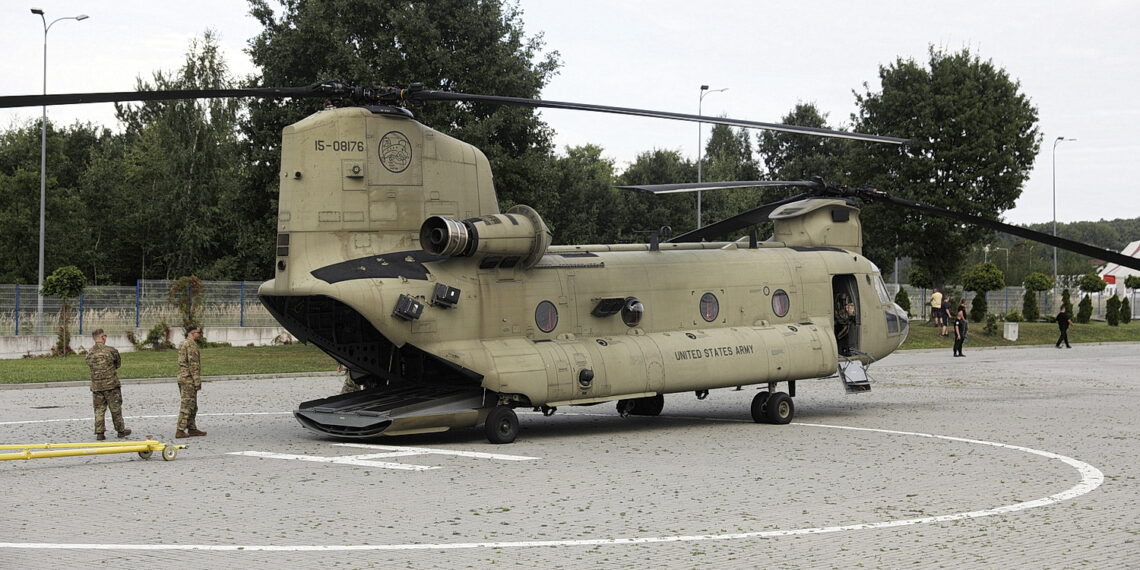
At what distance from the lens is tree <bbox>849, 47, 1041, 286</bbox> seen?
177ft

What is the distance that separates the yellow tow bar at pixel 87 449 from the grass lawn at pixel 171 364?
50.0 feet

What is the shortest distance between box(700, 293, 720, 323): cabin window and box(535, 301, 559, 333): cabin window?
3.10 metres

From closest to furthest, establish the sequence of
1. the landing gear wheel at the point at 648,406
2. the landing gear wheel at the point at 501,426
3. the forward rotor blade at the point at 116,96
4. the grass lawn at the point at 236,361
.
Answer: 1. the forward rotor blade at the point at 116,96
2. the landing gear wheel at the point at 501,426
3. the landing gear wheel at the point at 648,406
4. the grass lawn at the point at 236,361

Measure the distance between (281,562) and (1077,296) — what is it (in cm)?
8204

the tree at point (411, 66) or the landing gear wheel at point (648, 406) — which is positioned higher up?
the tree at point (411, 66)

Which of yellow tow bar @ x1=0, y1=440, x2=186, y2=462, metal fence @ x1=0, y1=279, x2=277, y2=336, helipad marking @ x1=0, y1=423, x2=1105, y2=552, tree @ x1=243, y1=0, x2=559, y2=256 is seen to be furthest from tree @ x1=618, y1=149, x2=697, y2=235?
helipad marking @ x1=0, y1=423, x2=1105, y2=552

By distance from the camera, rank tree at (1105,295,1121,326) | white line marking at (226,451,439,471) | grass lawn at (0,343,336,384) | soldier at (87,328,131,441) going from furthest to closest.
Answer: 1. tree at (1105,295,1121,326)
2. grass lawn at (0,343,336,384)
3. soldier at (87,328,131,441)
4. white line marking at (226,451,439,471)

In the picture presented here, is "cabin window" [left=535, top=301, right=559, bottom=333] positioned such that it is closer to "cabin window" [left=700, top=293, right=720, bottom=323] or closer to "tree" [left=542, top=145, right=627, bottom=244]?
"cabin window" [left=700, top=293, right=720, bottom=323]

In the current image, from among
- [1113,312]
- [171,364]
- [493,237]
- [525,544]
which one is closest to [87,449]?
[493,237]

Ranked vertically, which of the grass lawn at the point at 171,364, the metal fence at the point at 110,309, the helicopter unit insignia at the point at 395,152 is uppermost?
the helicopter unit insignia at the point at 395,152

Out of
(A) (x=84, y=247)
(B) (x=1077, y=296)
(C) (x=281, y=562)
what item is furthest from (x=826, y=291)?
(B) (x=1077, y=296)

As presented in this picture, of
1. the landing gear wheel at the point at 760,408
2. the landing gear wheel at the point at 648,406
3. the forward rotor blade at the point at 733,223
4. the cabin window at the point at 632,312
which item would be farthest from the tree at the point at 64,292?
the landing gear wheel at the point at 760,408

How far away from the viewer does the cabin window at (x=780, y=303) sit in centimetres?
2166

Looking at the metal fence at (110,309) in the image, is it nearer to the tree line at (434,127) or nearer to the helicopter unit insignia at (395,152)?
the tree line at (434,127)
